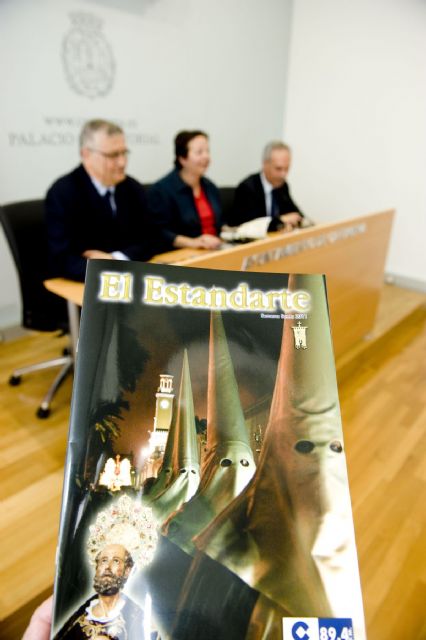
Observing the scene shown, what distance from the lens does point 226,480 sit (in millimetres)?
463

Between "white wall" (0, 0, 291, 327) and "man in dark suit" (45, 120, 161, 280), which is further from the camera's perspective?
"white wall" (0, 0, 291, 327)

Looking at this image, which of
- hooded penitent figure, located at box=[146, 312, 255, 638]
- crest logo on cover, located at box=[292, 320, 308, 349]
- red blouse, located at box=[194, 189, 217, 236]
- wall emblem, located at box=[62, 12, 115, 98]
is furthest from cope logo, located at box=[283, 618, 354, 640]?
wall emblem, located at box=[62, 12, 115, 98]

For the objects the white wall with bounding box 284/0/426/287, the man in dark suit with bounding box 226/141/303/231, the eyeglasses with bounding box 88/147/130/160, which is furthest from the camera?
the white wall with bounding box 284/0/426/287

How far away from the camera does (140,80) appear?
9.11ft

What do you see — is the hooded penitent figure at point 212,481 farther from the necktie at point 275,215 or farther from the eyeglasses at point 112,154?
the necktie at point 275,215

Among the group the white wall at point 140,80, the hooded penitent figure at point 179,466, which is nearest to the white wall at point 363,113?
the white wall at point 140,80

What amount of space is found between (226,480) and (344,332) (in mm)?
2093

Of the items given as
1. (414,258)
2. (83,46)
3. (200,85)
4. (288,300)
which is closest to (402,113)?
(414,258)

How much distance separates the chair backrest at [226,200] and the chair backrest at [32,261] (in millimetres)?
1316

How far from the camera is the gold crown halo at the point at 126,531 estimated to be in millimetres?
426

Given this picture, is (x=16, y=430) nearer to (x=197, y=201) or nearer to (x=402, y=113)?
(x=197, y=201)

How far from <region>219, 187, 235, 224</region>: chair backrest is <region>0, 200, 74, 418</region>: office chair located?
1318 millimetres

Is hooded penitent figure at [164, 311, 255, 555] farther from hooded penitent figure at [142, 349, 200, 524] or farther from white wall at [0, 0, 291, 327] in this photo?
white wall at [0, 0, 291, 327]

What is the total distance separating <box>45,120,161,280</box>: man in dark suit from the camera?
5.34ft
